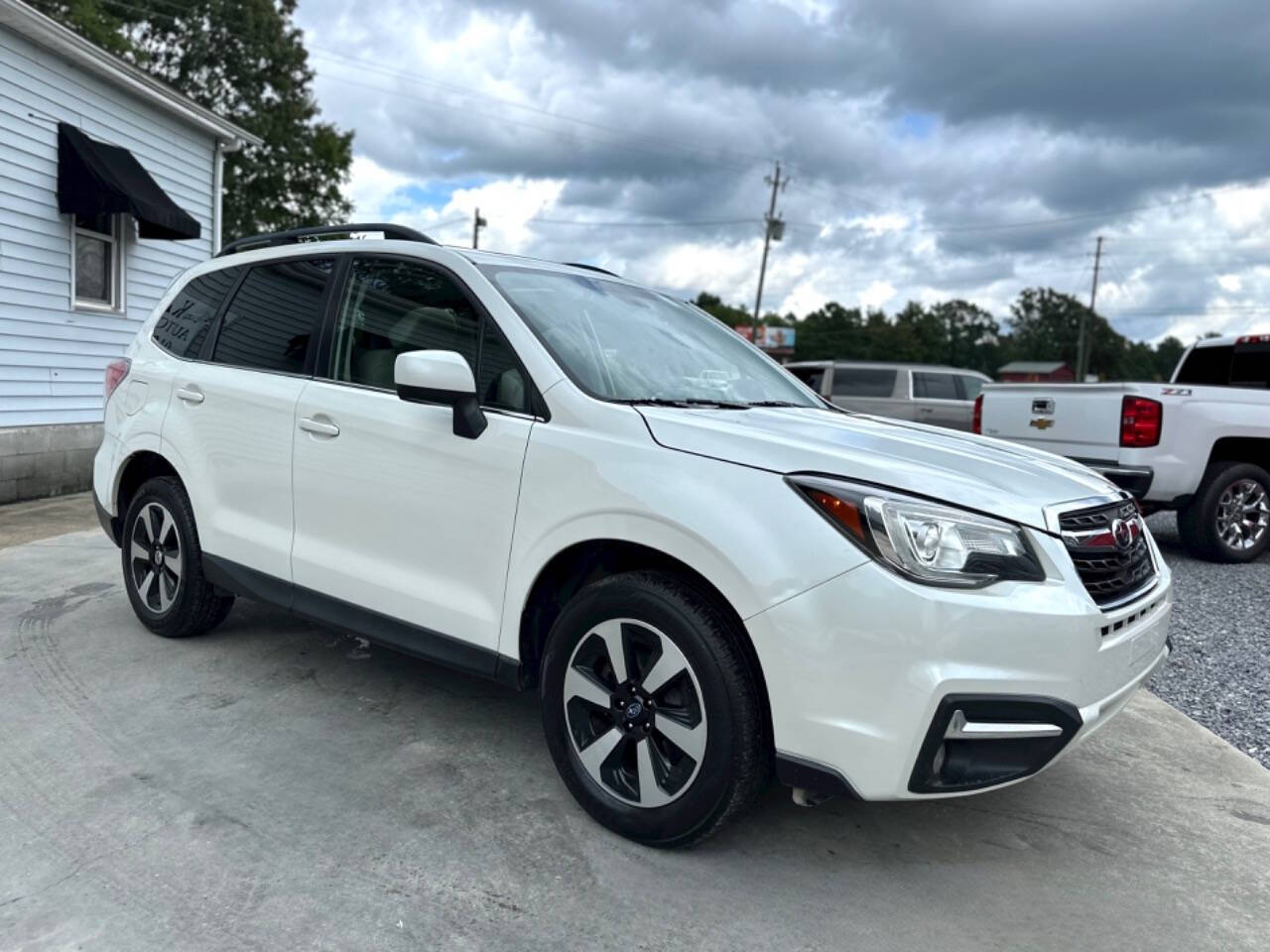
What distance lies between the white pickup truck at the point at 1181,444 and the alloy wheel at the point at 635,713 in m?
5.46

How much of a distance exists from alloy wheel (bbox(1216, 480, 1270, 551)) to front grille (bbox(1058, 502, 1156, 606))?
5.31 metres

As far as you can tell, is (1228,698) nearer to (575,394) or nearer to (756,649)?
(756,649)

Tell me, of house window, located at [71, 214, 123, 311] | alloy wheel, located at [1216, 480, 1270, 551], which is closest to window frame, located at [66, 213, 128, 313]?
house window, located at [71, 214, 123, 311]

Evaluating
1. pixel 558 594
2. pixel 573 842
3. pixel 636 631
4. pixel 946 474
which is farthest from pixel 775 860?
pixel 946 474

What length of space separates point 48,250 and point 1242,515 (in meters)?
11.0

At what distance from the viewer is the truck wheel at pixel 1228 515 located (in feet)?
23.3

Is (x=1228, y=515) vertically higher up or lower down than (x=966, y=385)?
lower down

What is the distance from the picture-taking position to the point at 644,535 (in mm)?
2572

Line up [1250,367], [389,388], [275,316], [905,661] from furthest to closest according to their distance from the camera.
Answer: [1250,367] → [275,316] → [389,388] → [905,661]

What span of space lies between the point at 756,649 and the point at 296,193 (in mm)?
33288

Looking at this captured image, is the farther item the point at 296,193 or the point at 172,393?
the point at 296,193

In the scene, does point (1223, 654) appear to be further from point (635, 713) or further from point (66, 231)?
Result: point (66, 231)

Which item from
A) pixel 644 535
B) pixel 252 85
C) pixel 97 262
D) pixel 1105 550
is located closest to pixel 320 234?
pixel 644 535

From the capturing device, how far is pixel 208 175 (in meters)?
12.0
